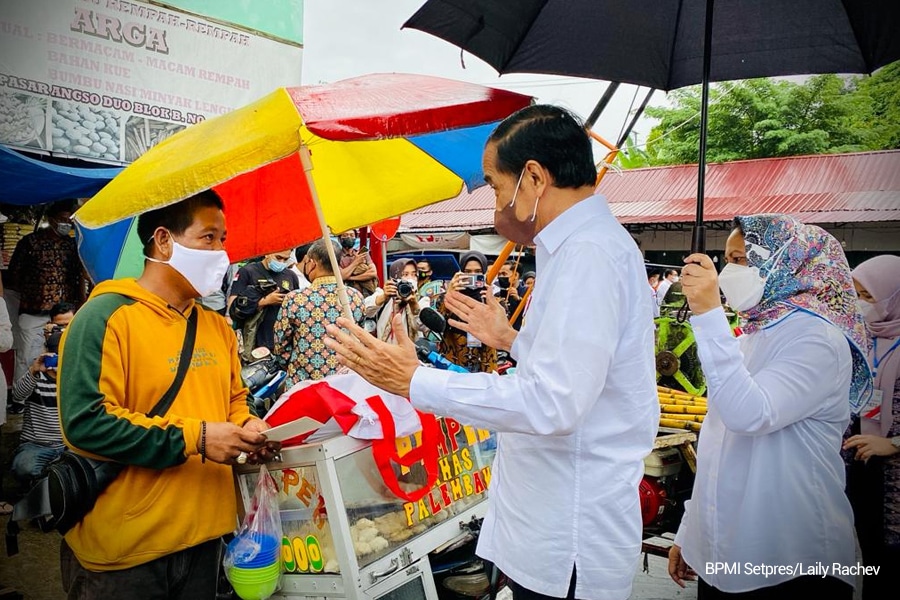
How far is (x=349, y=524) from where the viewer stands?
6.63 feet

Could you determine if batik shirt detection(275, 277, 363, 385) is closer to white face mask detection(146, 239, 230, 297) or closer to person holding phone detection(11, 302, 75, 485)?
person holding phone detection(11, 302, 75, 485)

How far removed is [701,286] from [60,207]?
567 centimetres

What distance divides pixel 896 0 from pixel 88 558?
3.27 metres

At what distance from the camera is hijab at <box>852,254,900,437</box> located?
2.88 metres

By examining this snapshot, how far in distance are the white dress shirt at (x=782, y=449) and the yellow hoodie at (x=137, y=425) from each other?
1.55 metres

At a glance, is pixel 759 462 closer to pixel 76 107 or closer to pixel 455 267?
pixel 76 107

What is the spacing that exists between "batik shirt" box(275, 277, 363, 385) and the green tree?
15394mm

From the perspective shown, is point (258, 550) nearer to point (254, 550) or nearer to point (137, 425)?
point (254, 550)

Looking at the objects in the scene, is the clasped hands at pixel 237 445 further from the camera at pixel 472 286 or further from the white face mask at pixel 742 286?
the camera at pixel 472 286

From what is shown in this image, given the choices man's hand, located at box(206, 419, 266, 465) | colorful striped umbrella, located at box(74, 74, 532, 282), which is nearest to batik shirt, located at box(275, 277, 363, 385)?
colorful striped umbrella, located at box(74, 74, 532, 282)

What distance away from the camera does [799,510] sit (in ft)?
6.21

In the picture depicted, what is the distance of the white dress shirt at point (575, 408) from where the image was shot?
1.37 meters

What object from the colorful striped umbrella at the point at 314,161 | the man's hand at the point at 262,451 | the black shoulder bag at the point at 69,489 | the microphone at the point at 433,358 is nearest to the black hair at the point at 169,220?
the colorful striped umbrella at the point at 314,161

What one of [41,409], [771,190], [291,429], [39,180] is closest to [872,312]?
[291,429]
